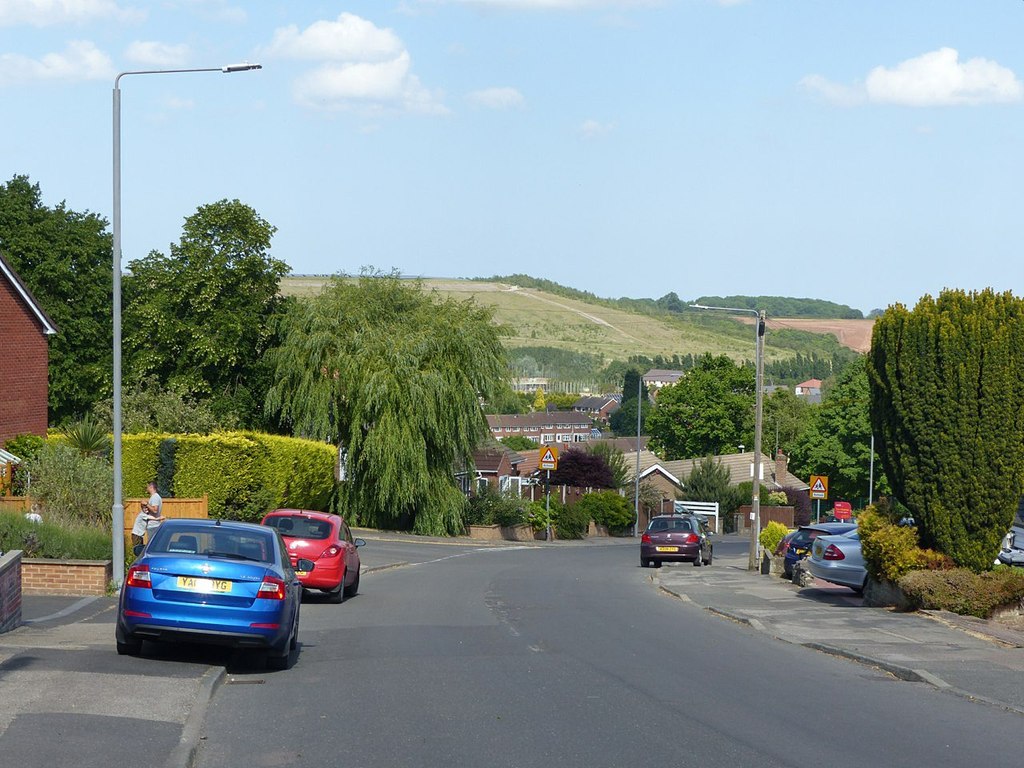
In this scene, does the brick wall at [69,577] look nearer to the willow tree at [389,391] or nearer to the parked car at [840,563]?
the parked car at [840,563]

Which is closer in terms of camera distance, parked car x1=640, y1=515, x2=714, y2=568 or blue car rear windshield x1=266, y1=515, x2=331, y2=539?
blue car rear windshield x1=266, y1=515, x2=331, y2=539

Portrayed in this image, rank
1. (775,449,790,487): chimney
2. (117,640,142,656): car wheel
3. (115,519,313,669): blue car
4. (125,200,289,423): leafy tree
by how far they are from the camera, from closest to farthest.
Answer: (115,519,313,669): blue car < (117,640,142,656): car wheel < (125,200,289,423): leafy tree < (775,449,790,487): chimney

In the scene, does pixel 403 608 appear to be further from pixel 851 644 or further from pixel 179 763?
pixel 179 763

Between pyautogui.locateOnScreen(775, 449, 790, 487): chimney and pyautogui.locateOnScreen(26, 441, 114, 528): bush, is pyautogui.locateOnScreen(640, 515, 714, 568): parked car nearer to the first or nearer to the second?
pyautogui.locateOnScreen(26, 441, 114, 528): bush

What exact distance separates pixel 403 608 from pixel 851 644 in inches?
311

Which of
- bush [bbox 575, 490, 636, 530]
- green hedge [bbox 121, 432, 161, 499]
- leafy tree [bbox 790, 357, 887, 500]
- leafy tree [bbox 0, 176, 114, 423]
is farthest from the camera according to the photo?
leafy tree [bbox 790, 357, 887, 500]

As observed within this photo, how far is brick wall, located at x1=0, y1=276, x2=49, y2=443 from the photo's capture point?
38.2 metres

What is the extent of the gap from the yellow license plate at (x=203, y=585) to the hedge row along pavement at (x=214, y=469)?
71.8 ft

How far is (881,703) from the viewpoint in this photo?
11469 millimetres

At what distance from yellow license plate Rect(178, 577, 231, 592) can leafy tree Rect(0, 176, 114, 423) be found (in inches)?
1578

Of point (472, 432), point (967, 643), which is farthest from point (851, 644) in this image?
point (472, 432)

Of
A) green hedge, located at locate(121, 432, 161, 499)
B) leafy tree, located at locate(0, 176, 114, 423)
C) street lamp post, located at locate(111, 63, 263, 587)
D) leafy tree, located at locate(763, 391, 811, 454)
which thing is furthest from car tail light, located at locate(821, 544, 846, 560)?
leafy tree, located at locate(763, 391, 811, 454)

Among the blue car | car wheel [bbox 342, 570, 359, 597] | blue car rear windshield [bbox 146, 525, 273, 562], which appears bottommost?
car wheel [bbox 342, 570, 359, 597]

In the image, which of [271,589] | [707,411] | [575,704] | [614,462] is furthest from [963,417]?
[707,411]
